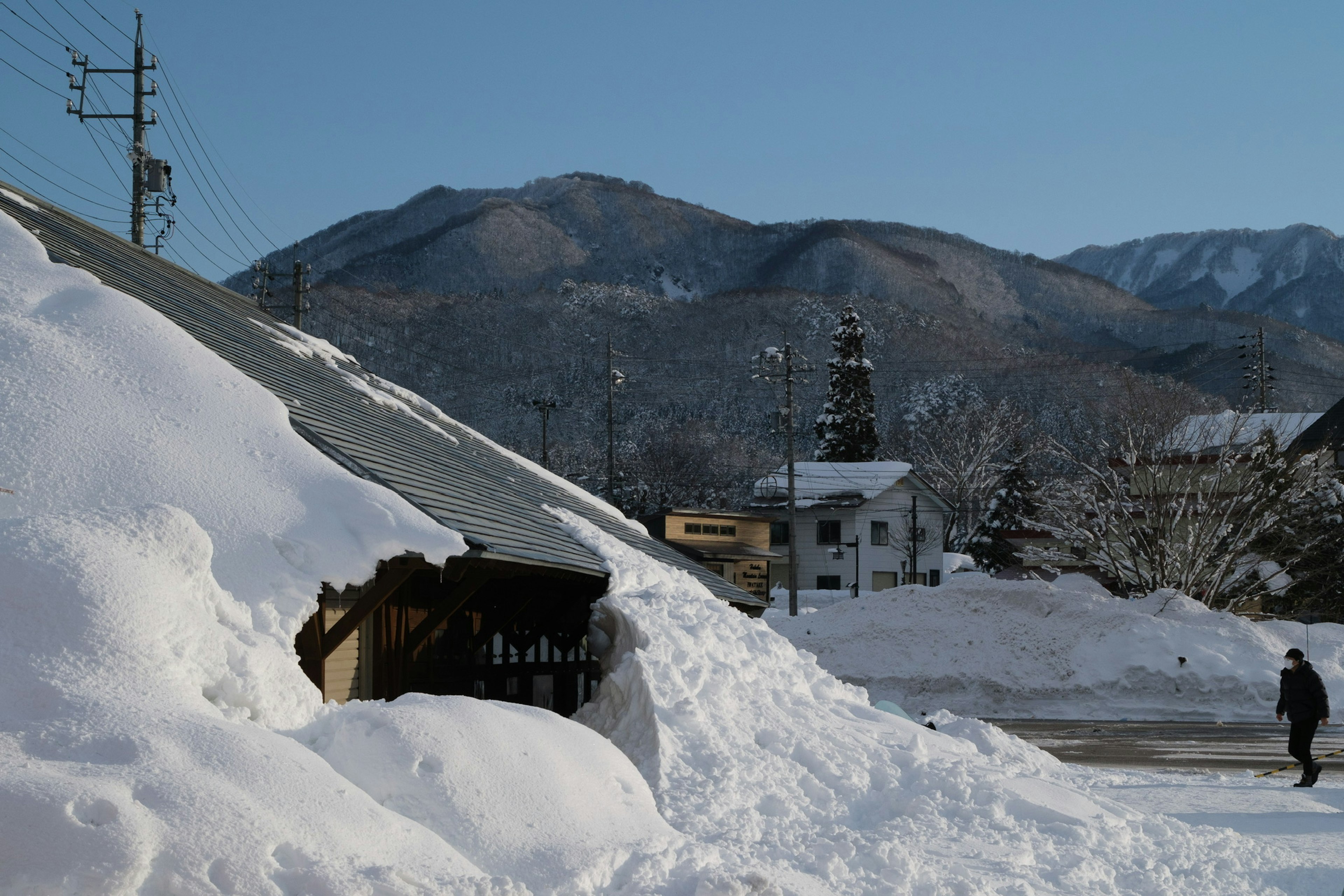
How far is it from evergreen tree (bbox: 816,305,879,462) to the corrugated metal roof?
48.0 meters

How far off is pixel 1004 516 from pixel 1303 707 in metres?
43.1

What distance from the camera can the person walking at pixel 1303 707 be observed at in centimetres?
1230

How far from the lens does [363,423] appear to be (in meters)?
10.5

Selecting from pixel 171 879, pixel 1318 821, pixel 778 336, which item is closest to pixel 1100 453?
pixel 1318 821

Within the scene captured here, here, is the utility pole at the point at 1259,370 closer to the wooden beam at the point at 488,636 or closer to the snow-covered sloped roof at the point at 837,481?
the snow-covered sloped roof at the point at 837,481

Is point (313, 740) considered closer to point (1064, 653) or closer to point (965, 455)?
point (1064, 653)

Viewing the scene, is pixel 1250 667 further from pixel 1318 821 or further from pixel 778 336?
pixel 778 336

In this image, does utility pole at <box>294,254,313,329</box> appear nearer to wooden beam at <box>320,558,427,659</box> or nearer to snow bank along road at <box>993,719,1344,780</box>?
snow bank along road at <box>993,719,1344,780</box>

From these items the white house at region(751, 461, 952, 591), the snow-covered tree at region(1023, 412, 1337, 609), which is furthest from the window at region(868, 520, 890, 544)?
the snow-covered tree at region(1023, 412, 1337, 609)

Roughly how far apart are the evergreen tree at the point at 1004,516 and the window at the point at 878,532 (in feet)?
16.3

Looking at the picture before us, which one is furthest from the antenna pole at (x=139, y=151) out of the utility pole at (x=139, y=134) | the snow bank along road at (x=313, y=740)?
the snow bank along road at (x=313, y=740)

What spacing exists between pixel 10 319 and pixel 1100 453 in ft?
86.9

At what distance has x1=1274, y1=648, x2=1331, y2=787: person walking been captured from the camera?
12.3m

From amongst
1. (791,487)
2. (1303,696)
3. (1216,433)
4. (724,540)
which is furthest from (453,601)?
(724,540)
